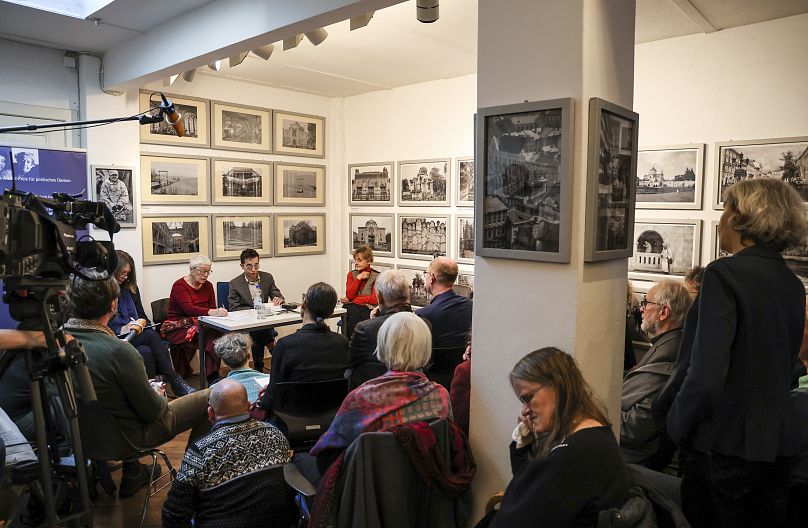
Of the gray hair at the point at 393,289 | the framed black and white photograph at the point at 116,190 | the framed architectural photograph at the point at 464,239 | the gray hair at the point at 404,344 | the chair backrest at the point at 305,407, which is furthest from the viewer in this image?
the framed architectural photograph at the point at 464,239

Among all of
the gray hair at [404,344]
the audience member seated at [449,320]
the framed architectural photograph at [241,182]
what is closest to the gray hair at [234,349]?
the audience member seated at [449,320]

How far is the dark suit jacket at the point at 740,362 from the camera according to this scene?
5.24 ft

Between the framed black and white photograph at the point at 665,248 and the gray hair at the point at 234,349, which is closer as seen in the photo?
the gray hair at the point at 234,349

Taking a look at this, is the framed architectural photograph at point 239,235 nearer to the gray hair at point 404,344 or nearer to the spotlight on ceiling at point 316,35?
the spotlight on ceiling at point 316,35

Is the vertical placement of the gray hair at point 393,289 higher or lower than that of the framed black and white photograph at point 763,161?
lower

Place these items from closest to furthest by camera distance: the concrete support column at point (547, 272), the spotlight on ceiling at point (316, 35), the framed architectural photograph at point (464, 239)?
the concrete support column at point (547, 272)
the spotlight on ceiling at point (316, 35)
the framed architectural photograph at point (464, 239)

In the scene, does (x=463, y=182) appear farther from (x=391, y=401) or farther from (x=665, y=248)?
(x=391, y=401)

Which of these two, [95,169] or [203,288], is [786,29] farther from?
[95,169]

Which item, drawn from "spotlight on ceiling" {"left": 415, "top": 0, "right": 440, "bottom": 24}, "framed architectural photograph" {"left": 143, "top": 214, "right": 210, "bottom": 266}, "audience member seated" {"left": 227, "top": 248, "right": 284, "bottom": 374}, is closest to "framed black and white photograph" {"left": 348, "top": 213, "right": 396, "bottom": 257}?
"audience member seated" {"left": 227, "top": 248, "right": 284, "bottom": 374}

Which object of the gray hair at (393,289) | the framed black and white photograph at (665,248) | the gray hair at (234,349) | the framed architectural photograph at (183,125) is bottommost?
the gray hair at (234,349)

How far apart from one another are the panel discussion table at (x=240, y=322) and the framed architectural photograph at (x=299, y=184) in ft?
6.87

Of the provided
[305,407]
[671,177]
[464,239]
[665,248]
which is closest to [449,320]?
[305,407]

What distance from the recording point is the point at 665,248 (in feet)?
15.0

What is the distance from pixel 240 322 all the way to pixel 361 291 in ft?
5.37
